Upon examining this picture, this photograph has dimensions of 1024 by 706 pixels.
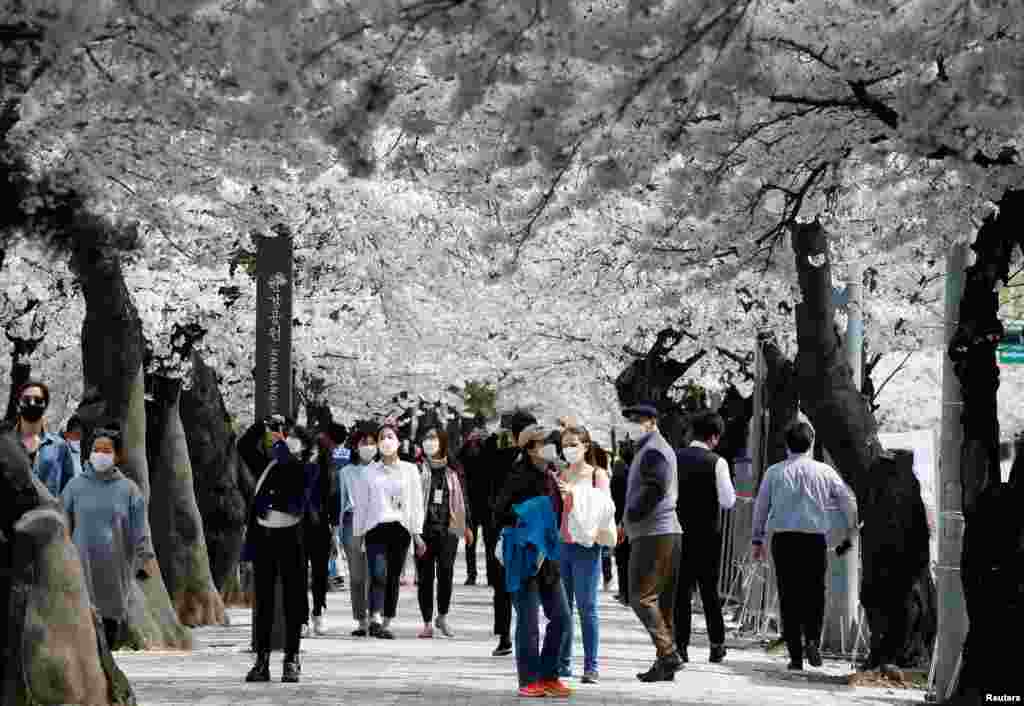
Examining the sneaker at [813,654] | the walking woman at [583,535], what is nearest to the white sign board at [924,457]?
the sneaker at [813,654]

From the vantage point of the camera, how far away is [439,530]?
68.8ft

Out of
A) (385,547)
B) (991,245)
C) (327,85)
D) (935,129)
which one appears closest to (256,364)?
(385,547)

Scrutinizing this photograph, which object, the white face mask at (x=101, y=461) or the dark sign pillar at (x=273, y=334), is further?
the dark sign pillar at (x=273, y=334)

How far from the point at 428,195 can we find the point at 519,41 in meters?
21.1

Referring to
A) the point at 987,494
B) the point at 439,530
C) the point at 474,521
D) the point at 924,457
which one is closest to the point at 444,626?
the point at 439,530

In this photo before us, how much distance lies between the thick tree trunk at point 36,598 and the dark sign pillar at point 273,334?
28.9 feet

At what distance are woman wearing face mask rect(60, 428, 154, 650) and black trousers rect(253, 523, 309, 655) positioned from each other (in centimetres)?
80

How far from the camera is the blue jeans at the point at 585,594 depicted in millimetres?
15641

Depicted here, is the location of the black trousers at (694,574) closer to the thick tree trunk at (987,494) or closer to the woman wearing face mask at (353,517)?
the woman wearing face mask at (353,517)

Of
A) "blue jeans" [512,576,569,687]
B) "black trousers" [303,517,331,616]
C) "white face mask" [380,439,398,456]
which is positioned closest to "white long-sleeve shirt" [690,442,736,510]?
"blue jeans" [512,576,569,687]

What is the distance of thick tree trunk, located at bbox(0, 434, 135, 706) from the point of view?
11656 millimetres

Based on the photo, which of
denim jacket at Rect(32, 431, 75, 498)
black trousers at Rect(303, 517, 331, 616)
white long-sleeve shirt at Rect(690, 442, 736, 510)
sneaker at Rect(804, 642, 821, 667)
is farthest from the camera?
black trousers at Rect(303, 517, 331, 616)

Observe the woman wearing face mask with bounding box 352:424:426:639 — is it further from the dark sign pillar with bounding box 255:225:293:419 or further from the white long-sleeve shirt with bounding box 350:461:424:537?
the dark sign pillar with bounding box 255:225:293:419

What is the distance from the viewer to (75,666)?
12.0 meters
